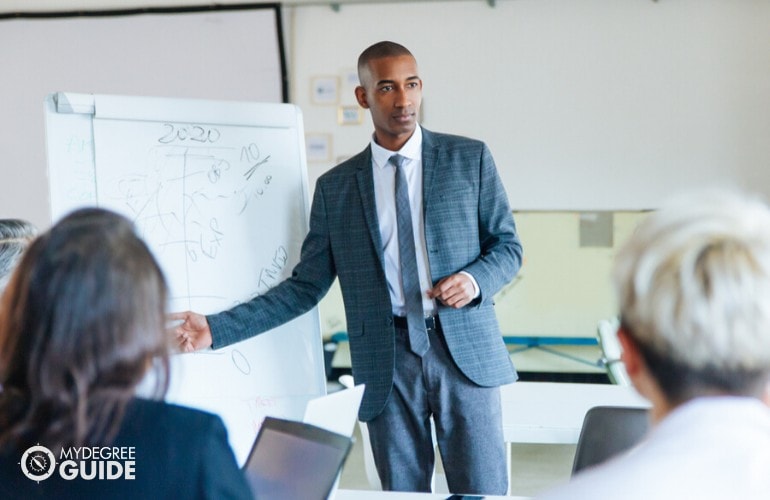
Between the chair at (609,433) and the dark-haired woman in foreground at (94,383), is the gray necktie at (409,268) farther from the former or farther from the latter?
the dark-haired woman in foreground at (94,383)

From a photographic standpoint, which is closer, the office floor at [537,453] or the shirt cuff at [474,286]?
the shirt cuff at [474,286]

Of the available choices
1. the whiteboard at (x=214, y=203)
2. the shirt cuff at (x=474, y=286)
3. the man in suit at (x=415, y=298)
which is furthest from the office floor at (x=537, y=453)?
the shirt cuff at (x=474, y=286)

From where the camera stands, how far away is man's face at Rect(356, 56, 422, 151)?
7.64 ft

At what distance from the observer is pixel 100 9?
201 inches

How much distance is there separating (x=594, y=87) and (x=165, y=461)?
4.29 m

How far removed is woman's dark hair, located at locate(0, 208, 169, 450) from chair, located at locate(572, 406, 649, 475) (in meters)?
1.20

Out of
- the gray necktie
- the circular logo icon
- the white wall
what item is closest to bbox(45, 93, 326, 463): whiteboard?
the gray necktie

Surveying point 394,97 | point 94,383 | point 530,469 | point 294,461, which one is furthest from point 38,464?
point 530,469

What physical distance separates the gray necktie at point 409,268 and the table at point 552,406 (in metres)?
0.80

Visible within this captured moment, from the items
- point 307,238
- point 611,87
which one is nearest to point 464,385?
point 307,238

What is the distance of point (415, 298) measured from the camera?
226 centimetres

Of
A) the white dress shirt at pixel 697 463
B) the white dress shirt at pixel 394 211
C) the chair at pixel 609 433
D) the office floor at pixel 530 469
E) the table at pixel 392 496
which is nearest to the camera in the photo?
the white dress shirt at pixel 697 463

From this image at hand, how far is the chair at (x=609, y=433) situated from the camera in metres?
1.90

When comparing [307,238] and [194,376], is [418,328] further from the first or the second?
[194,376]
